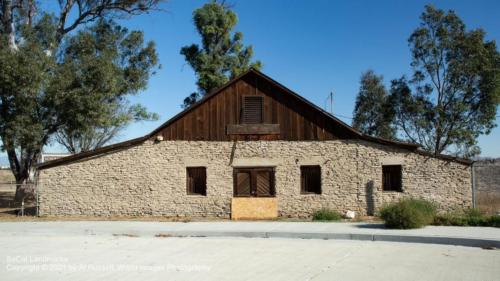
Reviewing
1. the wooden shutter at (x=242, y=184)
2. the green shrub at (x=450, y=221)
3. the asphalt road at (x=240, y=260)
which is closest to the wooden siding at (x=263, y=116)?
the wooden shutter at (x=242, y=184)

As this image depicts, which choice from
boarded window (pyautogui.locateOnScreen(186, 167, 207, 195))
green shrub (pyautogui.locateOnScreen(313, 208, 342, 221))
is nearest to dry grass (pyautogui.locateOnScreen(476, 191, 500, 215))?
green shrub (pyautogui.locateOnScreen(313, 208, 342, 221))

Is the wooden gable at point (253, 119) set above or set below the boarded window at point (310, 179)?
above

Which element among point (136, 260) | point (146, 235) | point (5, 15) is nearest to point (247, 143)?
point (146, 235)

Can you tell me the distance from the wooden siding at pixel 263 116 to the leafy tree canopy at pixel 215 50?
15.5 meters

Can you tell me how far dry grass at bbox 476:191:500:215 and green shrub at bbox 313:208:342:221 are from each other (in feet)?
21.2

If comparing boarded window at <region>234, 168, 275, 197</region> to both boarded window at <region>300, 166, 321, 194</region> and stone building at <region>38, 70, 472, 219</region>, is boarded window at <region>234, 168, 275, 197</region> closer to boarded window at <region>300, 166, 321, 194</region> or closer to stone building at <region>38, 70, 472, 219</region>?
stone building at <region>38, 70, 472, 219</region>

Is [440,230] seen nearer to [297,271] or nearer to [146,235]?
[297,271]

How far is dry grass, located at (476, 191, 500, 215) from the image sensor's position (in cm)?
2055

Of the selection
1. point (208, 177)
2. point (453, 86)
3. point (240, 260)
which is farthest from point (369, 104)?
point (240, 260)

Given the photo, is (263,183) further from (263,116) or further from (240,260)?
(240,260)

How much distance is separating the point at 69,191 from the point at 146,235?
6640mm

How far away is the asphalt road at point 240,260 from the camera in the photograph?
27.6 feet

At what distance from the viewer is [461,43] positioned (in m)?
31.0

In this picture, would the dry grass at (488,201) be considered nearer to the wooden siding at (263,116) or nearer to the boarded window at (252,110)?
the wooden siding at (263,116)
